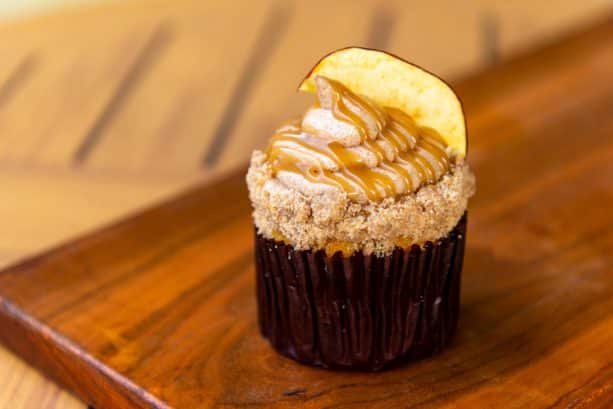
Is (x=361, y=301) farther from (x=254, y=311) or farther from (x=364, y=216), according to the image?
(x=254, y=311)

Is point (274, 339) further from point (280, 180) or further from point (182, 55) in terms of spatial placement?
point (182, 55)

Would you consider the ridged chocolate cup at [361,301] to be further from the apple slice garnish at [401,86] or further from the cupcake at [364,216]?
the apple slice garnish at [401,86]

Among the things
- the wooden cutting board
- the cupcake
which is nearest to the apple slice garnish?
the cupcake

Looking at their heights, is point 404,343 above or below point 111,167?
above

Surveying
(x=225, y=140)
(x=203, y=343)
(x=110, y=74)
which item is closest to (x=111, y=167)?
(x=225, y=140)

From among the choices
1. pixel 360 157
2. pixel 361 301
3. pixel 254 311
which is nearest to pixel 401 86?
pixel 360 157

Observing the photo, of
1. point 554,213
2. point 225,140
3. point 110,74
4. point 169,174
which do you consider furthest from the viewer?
point 110,74

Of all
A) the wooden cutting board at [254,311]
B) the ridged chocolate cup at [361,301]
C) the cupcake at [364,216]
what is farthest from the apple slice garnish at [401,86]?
the wooden cutting board at [254,311]
